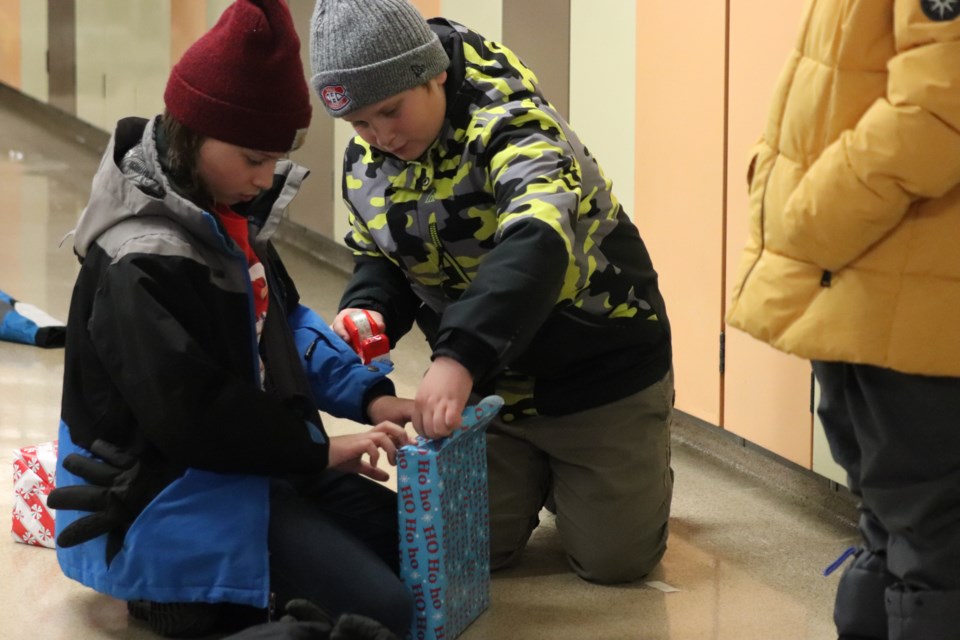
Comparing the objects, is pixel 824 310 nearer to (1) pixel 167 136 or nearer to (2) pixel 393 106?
(2) pixel 393 106

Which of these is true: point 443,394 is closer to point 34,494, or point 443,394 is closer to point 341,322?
point 341,322

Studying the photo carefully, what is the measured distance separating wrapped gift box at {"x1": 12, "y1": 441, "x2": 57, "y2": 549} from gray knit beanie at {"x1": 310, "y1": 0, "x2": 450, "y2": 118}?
836mm

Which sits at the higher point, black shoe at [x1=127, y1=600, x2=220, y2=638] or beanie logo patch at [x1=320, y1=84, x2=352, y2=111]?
beanie logo patch at [x1=320, y1=84, x2=352, y2=111]

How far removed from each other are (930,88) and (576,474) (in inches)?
43.0

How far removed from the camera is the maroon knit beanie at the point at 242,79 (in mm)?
1959

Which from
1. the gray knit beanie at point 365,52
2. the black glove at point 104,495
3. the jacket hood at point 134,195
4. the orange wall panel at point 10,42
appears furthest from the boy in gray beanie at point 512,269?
the orange wall panel at point 10,42

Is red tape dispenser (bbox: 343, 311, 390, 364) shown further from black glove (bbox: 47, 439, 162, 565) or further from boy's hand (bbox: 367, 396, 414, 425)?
black glove (bbox: 47, 439, 162, 565)

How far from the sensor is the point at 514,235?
194 centimetres

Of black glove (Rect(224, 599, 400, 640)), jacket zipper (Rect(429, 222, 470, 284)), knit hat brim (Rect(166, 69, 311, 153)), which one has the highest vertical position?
knit hat brim (Rect(166, 69, 311, 153))

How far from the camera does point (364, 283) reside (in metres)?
2.47

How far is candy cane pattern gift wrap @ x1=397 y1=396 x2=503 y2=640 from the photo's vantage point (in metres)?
1.95

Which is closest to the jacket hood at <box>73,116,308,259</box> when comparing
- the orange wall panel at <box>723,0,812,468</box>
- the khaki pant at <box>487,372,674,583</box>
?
the khaki pant at <box>487,372,674,583</box>

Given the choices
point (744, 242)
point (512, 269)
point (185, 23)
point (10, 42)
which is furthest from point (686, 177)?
point (10, 42)

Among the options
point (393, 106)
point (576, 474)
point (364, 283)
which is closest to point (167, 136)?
point (393, 106)
